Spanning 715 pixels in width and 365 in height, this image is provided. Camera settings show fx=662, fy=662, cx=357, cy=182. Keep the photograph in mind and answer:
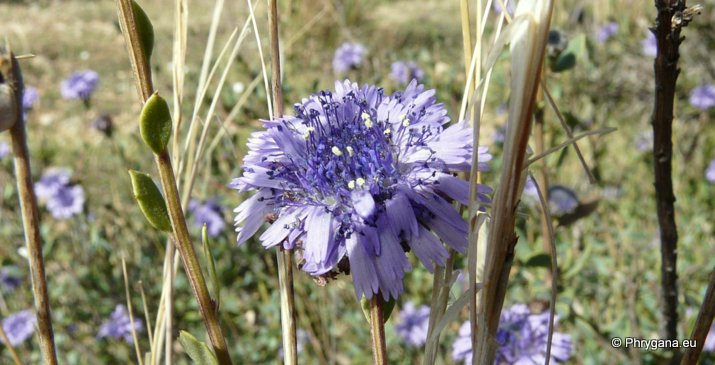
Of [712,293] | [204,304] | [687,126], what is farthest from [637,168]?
[204,304]

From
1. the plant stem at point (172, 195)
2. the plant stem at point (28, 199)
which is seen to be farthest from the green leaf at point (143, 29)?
the plant stem at point (28, 199)

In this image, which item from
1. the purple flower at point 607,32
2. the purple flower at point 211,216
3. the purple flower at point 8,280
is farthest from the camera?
the purple flower at point 607,32

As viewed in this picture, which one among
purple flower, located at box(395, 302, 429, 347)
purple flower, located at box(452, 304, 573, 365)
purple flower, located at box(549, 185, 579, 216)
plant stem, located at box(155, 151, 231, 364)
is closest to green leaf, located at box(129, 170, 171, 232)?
plant stem, located at box(155, 151, 231, 364)

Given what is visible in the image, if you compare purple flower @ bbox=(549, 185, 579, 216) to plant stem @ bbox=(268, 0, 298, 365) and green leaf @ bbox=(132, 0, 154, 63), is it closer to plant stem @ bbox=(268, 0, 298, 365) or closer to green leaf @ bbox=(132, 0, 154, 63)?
plant stem @ bbox=(268, 0, 298, 365)

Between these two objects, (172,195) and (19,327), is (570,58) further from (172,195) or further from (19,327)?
(19,327)

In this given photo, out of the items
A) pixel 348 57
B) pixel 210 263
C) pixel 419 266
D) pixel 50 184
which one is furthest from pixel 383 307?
pixel 50 184

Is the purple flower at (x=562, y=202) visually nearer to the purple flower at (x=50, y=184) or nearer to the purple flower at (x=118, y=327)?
the purple flower at (x=118, y=327)

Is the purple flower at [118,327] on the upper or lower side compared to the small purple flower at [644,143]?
lower
